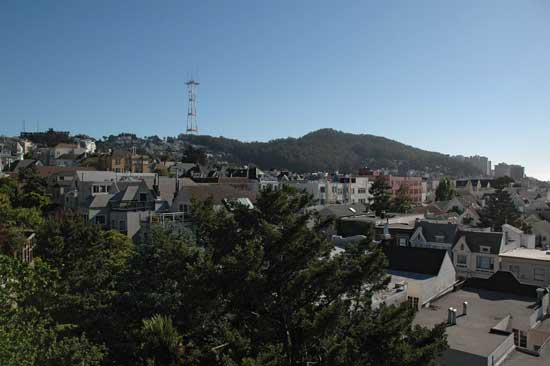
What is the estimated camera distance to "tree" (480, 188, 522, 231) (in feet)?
176

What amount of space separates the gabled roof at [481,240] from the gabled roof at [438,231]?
3.31ft

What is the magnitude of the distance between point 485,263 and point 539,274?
379cm

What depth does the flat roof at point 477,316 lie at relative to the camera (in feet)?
62.7

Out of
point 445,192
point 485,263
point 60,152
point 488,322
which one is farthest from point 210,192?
point 60,152

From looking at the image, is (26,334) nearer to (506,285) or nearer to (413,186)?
(506,285)

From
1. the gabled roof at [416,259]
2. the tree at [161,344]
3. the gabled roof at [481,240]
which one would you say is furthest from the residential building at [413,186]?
the tree at [161,344]

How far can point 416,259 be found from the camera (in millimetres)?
30297

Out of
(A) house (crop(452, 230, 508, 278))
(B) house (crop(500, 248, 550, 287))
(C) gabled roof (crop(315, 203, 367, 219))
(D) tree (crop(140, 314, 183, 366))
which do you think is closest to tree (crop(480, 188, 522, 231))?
(C) gabled roof (crop(315, 203, 367, 219))

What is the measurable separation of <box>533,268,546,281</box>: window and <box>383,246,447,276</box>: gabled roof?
9.77 m

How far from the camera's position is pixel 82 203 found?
44.4 m

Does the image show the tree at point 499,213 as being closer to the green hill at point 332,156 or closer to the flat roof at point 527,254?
the flat roof at point 527,254

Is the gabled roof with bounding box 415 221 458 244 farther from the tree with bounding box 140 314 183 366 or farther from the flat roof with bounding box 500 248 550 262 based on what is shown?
the tree with bounding box 140 314 183 366

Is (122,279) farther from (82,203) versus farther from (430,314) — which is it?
(82,203)

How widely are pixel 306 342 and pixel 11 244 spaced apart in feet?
52.1
